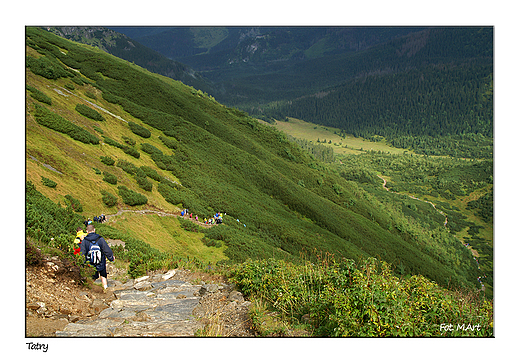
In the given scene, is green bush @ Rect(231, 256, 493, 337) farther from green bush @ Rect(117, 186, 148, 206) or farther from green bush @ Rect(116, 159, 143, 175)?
green bush @ Rect(116, 159, 143, 175)

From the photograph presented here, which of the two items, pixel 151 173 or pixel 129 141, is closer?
pixel 151 173

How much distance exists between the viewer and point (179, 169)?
47469mm

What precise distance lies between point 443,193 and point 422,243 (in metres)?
122

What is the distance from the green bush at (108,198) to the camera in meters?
27.1

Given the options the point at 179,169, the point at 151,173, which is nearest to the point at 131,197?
the point at 151,173

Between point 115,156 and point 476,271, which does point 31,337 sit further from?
point 476,271

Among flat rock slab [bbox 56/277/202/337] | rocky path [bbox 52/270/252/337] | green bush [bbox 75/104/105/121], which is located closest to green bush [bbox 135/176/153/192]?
green bush [bbox 75/104/105/121]

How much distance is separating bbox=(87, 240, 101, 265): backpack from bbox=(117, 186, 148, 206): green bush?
1674cm

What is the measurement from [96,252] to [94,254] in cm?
11

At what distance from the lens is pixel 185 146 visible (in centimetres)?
5828

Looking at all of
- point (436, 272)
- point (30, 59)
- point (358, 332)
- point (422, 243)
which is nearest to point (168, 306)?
point (358, 332)

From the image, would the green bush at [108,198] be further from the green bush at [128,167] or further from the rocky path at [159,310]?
the rocky path at [159,310]

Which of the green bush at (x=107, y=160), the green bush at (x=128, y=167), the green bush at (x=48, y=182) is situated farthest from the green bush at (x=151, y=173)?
the green bush at (x=48, y=182)

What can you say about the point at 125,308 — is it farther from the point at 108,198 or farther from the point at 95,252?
the point at 108,198
